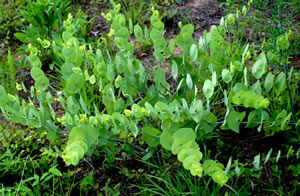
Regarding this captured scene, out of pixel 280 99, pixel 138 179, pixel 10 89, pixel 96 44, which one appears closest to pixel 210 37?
pixel 280 99

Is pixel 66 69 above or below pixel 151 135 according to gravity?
above

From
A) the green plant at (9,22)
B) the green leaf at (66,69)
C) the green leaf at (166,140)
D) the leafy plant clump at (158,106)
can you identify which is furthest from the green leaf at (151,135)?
the green plant at (9,22)

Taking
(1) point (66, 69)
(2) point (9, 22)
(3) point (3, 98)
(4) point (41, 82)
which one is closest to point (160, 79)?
(1) point (66, 69)

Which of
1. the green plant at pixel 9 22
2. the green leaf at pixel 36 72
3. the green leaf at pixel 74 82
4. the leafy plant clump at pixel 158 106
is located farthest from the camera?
the green plant at pixel 9 22

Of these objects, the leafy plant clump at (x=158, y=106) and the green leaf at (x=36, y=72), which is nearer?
the leafy plant clump at (x=158, y=106)

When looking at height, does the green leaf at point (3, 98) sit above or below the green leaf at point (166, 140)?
above

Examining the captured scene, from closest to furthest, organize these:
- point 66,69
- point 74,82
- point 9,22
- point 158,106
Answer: point 158,106 → point 74,82 → point 66,69 → point 9,22

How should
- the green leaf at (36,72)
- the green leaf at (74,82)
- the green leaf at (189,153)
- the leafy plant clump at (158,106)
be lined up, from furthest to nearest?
the green leaf at (36,72)
the green leaf at (74,82)
the leafy plant clump at (158,106)
the green leaf at (189,153)

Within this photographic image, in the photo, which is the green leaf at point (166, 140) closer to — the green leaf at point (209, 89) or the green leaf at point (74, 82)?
the green leaf at point (209, 89)

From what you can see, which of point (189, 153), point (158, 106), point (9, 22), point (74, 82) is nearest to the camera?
point (189, 153)

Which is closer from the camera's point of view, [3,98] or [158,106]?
[158,106]

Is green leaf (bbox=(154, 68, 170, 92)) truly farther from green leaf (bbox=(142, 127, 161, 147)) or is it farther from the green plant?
the green plant

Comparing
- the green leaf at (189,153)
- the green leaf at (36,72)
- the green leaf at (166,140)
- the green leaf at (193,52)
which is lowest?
the green leaf at (166,140)

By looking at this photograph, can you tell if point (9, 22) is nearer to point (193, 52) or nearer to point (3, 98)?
point (3, 98)
